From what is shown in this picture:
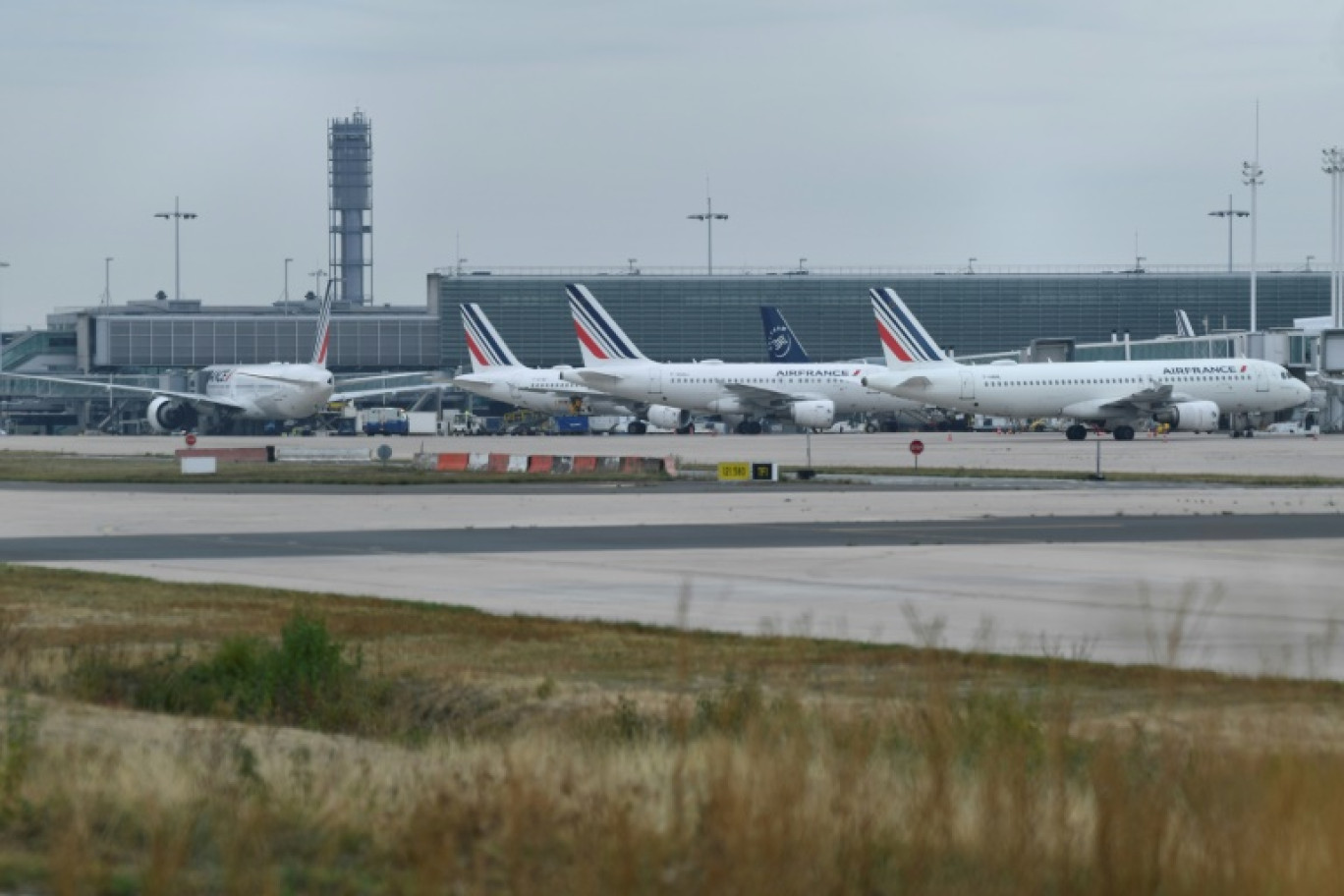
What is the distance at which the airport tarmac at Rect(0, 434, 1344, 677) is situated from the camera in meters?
Answer: 18.0

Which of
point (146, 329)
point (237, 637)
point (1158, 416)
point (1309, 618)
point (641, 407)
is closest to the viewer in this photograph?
point (237, 637)

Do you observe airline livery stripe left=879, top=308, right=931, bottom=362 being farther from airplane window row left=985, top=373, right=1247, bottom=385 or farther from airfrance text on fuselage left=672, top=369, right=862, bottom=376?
airfrance text on fuselage left=672, top=369, right=862, bottom=376

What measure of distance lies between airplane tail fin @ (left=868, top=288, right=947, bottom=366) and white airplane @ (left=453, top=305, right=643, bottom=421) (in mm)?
20664

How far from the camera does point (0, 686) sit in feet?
46.1

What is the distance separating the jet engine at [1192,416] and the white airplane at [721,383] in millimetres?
20923

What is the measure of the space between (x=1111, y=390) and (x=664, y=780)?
3386 inches

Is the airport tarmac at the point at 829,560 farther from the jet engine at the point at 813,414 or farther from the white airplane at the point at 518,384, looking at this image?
the white airplane at the point at 518,384

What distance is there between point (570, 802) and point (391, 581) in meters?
16.0

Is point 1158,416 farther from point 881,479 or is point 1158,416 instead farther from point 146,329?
point 146,329

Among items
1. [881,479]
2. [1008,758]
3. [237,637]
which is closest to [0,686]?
[237,637]

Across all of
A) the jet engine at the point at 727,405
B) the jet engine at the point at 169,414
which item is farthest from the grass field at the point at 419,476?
the jet engine at the point at 169,414

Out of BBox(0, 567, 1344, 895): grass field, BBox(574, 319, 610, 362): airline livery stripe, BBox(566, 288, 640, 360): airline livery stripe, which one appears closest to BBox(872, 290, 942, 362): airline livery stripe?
BBox(566, 288, 640, 360): airline livery stripe

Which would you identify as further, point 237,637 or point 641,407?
point 641,407

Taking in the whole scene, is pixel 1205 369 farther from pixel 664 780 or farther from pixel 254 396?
pixel 664 780
